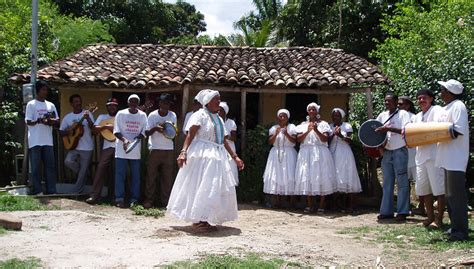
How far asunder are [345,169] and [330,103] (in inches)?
143

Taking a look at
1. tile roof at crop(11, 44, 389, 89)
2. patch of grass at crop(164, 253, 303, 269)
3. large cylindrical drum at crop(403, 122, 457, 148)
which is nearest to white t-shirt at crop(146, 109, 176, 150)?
tile roof at crop(11, 44, 389, 89)

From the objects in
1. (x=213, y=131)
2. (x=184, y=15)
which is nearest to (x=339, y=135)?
(x=213, y=131)

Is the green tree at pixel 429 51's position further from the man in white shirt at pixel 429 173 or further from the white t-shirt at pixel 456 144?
the white t-shirt at pixel 456 144

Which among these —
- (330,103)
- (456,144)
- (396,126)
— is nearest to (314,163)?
(396,126)

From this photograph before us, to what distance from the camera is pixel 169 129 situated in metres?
10.2

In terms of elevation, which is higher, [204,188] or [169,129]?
[169,129]

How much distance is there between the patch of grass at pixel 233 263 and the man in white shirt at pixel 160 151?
454 centimetres

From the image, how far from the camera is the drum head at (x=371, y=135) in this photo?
30.1ft

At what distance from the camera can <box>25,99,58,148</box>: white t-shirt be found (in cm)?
1028

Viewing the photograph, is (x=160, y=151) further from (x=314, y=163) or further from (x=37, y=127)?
(x=314, y=163)

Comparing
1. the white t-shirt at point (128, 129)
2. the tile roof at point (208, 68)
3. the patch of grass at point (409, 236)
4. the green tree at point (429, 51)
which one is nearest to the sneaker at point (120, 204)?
the white t-shirt at point (128, 129)

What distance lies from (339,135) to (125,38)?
1891 cm

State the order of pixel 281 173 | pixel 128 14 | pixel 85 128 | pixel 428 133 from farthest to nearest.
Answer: pixel 128 14 < pixel 85 128 < pixel 281 173 < pixel 428 133

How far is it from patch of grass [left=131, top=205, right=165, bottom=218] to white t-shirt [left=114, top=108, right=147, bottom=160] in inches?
39.0
